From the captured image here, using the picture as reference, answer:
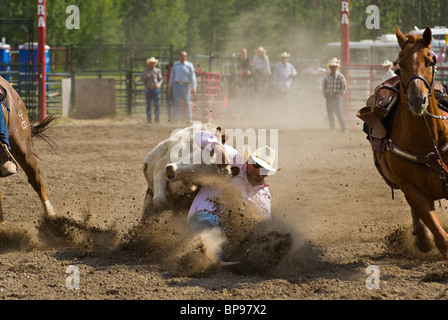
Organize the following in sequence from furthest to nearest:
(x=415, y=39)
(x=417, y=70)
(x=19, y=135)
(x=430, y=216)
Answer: (x=19, y=135) → (x=430, y=216) → (x=415, y=39) → (x=417, y=70)

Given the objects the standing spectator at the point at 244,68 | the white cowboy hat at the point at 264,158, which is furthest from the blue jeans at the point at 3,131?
the standing spectator at the point at 244,68

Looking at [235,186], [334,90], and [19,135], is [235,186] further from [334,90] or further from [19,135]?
[334,90]

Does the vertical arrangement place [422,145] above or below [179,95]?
below

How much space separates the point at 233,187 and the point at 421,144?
1.46m

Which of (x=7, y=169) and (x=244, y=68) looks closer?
(x=7, y=169)

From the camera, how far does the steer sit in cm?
573

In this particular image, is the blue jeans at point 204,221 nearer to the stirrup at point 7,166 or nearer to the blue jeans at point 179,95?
the stirrup at point 7,166

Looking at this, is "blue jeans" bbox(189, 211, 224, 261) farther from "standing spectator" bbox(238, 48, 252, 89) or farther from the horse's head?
"standing spectator" bbox(238, 48, 252, 89)

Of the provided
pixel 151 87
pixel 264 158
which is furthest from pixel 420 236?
pixel 151 87

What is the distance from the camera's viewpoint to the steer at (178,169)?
5.73 metres

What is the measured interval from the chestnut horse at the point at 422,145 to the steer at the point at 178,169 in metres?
1.32

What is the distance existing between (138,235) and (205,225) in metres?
0.71

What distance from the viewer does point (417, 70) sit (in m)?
4.93

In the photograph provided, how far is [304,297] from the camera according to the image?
4625 millimetres
